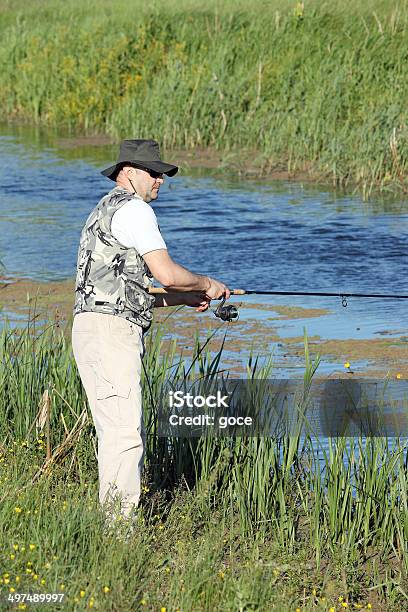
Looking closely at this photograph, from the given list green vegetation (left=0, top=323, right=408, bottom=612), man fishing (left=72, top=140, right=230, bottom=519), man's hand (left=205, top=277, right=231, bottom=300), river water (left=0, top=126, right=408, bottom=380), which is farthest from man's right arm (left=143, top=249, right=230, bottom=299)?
river water (left=0, top=126, right=408, bottom=380)

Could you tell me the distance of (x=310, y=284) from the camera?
11.2 metres

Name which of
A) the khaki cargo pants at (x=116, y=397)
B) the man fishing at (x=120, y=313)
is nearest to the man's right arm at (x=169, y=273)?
the man fishing at (x=120, y=313)

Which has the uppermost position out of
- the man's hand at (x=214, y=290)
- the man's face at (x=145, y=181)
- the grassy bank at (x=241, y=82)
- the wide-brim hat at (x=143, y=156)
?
the wide-brim hat at (x=143, y=156)

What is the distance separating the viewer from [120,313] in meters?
5.20

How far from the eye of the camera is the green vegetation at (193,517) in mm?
4652

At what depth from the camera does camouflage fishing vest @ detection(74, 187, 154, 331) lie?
519 cm

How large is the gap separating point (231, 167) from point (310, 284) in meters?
5.62

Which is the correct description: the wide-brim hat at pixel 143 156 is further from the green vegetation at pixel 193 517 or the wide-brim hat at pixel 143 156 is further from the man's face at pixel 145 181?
the green vegetation at pixel 193 517

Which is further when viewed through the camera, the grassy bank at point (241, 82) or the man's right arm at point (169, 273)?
the grassy bank at point (241, 82)

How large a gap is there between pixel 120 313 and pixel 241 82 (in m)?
12.5

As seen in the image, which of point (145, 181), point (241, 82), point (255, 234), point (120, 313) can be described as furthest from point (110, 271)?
point (241, 82)

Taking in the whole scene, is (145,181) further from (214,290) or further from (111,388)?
(111,388)

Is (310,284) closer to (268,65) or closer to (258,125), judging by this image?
A: (258,125)

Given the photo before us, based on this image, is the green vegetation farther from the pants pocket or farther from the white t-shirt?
the white t-shirt
